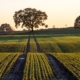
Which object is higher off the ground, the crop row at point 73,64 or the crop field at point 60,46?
the crop row at point 73,64

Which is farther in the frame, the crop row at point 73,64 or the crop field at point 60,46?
the crop field at point 60,46

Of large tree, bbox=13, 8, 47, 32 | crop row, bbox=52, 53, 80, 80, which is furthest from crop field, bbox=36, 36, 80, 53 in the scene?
large tree, bbox=13, 8, 47, 32

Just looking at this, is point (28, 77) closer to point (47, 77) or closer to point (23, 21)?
point (47, 77)

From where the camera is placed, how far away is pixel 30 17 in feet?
458

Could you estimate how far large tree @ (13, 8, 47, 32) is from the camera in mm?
139500

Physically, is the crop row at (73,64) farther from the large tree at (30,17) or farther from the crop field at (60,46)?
the large tree at (30,17)

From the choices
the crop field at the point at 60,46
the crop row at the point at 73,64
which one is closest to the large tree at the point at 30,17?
the crop field at the point at 60,46

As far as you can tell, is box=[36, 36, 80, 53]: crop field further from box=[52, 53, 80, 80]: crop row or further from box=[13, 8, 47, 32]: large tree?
box=[13, 8, 47, 32]: large tree

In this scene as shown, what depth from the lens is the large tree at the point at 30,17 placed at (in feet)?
458

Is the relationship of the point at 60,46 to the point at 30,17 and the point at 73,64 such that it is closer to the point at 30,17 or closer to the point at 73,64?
the point at 73,64

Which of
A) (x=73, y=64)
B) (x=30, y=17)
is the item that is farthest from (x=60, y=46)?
(x=30, y=17)

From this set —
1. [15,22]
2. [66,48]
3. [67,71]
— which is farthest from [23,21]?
[67,71]

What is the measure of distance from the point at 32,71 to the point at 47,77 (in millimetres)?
2728

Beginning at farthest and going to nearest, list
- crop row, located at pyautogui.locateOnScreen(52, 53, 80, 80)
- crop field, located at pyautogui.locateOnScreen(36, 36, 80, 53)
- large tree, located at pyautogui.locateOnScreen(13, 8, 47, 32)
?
large tree, located at pyautogui.locateOnScreen(13, 8, 47, 32)
crop field, located at pyautogui.locateOnScreen(36, 36, 80, 53)
crop row, located at pyautogui.locateOnScreen(52, 53, 80, 80)
